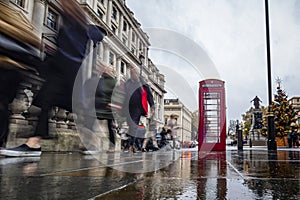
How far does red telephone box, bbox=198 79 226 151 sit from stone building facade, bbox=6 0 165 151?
2.64 meters

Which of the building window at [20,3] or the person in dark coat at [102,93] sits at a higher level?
the building window at [20,3]

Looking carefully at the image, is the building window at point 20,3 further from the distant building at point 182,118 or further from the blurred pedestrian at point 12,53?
the distant building at point 182,118

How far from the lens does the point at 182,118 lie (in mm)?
36062

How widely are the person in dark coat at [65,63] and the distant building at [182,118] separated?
2347 centimetres

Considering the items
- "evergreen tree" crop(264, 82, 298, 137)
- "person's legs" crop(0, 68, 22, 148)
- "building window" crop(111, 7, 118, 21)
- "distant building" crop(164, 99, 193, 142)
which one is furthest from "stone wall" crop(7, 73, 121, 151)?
"building window" crop(111, 7, 118, 21)

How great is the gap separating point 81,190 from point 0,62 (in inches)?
47.4

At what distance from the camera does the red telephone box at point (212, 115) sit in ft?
35.9

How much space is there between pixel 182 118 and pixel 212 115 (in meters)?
25.2

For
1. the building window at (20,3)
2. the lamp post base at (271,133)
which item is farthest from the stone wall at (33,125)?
the building window at (20,3)

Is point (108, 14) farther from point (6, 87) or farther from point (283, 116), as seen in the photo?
point (6, 87)

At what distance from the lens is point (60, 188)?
151cm

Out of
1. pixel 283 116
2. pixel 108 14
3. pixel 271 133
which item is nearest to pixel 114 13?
pixel 108 14

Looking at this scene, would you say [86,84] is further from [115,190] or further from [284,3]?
[284,3]

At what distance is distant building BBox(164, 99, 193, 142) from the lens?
3258 centimetres
